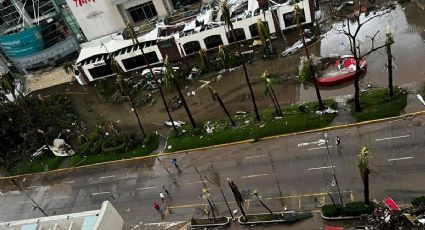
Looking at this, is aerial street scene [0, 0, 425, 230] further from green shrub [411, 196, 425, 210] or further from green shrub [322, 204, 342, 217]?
green shrub [322, 204, 342, 217]

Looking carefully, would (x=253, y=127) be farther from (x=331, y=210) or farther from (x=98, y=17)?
(x=98, y=17)

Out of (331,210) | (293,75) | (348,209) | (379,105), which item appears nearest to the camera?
(348,209)

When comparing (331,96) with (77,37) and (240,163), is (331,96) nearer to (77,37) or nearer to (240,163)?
(240,163)

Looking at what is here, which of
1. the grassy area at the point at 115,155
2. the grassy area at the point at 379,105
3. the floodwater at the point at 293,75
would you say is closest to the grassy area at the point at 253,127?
the grassy area at the point at 115,155

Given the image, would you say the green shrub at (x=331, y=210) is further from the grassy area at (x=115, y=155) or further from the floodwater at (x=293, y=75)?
the grassy area at (x=115, y=155)

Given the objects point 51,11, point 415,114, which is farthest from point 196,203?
point 51,11

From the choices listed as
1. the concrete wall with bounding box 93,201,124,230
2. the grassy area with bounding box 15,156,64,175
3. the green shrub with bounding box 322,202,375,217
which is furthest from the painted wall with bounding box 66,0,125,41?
the green shrub with bounding box 322,202,375,217

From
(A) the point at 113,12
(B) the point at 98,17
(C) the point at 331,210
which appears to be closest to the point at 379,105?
(C) the point at 331,210
